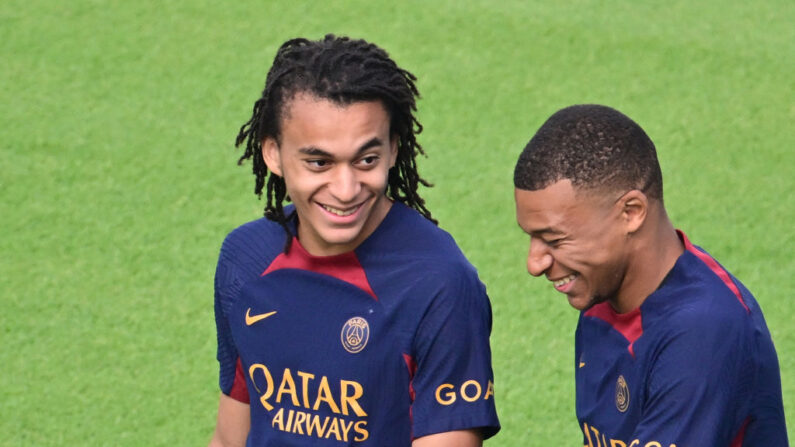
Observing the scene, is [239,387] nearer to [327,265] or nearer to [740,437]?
[327,265]

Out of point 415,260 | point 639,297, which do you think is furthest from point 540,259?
point 415,260

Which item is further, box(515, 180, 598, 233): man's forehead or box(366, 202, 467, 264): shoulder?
box(366, 202, 467, 264): shoulder

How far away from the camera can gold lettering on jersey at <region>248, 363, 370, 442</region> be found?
3.01 meters

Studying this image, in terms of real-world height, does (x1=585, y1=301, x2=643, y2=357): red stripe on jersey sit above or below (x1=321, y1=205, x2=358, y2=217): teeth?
below

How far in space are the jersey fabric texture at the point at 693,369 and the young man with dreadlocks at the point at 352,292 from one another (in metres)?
0.35

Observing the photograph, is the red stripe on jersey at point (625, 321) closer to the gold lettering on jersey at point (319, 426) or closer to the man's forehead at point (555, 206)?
the man's forehead at point (555, 206)

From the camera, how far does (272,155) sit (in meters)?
3.14

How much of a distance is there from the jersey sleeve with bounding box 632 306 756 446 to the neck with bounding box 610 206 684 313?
171mm

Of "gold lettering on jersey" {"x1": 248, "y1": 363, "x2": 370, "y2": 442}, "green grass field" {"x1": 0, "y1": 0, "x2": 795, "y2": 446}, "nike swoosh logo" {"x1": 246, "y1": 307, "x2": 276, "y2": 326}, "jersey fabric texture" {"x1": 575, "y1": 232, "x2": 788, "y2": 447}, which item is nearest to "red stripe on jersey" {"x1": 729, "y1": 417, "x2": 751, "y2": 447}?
"jersey fabric texture" {"x1": 575, "y1": 232, "x2": 788, "y2": 447}

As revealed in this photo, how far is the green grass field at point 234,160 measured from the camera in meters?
5.36

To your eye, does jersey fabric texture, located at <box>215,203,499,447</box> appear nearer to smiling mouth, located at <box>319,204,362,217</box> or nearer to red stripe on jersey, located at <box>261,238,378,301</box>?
red stripe on jersey, located at <box>261,238,378,301</box>

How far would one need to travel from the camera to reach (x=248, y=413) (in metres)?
3.36

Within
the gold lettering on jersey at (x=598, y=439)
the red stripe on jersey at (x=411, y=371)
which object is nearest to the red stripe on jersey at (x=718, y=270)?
the gold lettering on jersey at (x=598, y=439)

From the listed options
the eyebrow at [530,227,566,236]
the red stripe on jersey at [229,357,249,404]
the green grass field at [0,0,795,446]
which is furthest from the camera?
the green grass field at [0,0,795,446]
